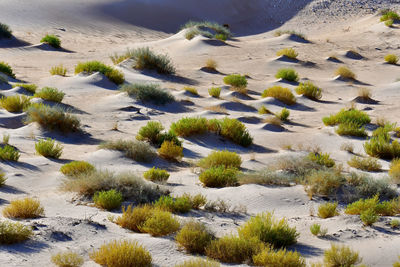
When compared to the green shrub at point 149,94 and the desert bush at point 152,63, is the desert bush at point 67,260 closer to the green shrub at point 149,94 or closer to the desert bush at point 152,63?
the green shrub at point 149,94

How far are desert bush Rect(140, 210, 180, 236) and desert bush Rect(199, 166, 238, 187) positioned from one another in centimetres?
205

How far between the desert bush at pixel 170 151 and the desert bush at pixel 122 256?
4.25 m

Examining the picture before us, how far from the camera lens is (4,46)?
21812 mm

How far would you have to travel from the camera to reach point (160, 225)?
235 inches

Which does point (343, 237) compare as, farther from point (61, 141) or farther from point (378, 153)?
point (61, 141)

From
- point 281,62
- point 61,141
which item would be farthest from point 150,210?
point 281,62

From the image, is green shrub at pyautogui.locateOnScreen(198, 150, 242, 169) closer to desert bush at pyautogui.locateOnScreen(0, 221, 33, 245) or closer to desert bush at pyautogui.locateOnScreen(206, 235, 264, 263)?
desert bush at pyautogui.locateOnScreen(206, 235, 264, 263)

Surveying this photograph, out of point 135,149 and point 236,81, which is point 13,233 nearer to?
point 135,149

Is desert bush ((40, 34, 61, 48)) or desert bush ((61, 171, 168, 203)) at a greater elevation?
desert bush ((61, 171, 168, 203))

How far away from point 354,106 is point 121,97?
6302 mm

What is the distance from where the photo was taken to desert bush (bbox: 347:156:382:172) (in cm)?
934

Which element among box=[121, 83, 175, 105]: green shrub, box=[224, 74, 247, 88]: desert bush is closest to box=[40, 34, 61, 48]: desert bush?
box=[224, 74, 247, 88]: desert bush

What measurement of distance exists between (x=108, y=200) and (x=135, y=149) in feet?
8.17

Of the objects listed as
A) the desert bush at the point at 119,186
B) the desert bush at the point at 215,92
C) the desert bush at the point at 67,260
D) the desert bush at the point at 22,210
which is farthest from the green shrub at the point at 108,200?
the desert bush at the point at 215,92
